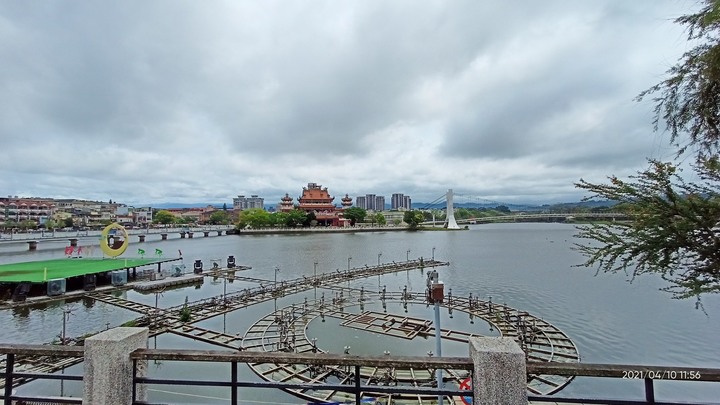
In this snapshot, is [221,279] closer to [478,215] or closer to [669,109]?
[669,109]

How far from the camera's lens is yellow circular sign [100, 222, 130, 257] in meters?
27.0

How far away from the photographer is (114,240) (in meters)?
28.4

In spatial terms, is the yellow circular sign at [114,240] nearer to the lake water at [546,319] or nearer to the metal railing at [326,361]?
the lake water at [546,319]

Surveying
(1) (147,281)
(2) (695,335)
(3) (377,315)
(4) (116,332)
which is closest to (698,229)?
(4) (116,332)

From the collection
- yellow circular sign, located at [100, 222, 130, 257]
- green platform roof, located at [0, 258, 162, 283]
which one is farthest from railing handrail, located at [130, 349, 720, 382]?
yellow circular sign, located at [100, 222, 130, 257]

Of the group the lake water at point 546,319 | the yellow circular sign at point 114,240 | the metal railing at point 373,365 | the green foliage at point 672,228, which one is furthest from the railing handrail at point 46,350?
the yellow circular sign at point 114,240

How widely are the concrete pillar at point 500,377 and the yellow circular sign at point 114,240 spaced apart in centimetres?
3024

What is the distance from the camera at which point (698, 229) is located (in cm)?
397

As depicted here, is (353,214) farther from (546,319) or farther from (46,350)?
(46,350)

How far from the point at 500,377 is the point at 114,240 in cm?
3302

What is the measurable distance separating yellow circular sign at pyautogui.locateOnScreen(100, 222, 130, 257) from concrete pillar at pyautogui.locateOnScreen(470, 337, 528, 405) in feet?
99.2

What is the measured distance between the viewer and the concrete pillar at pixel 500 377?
2076 millimetres

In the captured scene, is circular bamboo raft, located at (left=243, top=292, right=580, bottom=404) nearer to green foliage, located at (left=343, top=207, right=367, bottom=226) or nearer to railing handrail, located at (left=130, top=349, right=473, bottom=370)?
railing handrail, located at (left=130, top=349, right=473, bottom=370)

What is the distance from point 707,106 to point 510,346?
3.77m
